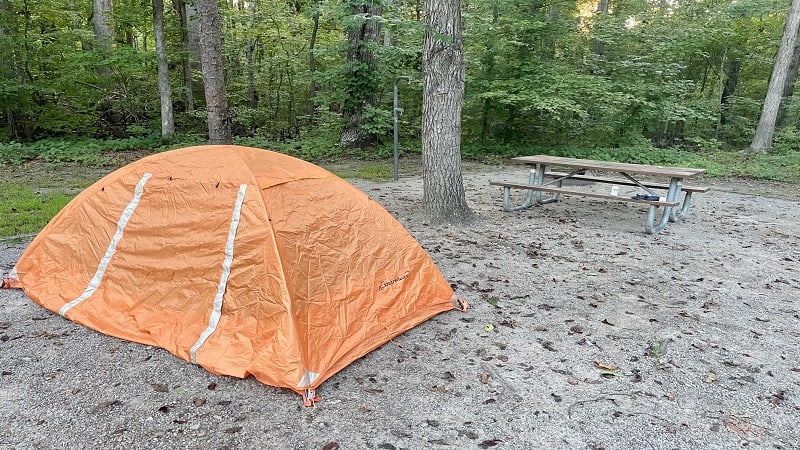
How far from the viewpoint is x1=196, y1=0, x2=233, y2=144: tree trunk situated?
21.1 ft

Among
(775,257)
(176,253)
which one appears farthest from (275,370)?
(775,257)

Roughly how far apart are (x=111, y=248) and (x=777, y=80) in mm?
14197

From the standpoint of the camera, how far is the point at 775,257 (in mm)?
5277

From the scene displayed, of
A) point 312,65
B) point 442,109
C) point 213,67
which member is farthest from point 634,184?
point 312,65

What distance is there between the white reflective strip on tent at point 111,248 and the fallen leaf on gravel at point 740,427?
3898 mm

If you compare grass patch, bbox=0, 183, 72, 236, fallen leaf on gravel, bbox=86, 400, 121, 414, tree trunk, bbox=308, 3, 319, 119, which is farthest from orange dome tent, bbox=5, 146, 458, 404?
tree trunk, bbox=308, 3, 319, 119

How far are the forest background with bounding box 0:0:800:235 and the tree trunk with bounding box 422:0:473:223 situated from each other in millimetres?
3589

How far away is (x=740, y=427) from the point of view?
2.49 metres

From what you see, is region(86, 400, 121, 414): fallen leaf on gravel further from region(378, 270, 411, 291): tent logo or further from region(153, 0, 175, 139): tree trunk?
region(153, 0, 175, 139): tree trunk

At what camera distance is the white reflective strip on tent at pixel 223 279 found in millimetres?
2984

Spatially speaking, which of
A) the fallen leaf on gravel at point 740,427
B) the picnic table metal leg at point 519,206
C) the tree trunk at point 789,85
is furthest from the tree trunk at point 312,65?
the tree trunk at point 789,85

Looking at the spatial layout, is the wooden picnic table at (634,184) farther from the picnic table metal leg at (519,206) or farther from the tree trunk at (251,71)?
the tree trunk at (251,71)

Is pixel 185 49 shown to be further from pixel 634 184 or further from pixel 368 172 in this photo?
pixel 634 184

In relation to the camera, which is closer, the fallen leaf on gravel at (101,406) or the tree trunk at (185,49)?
the fallen leaf on gravel at (101,406)
